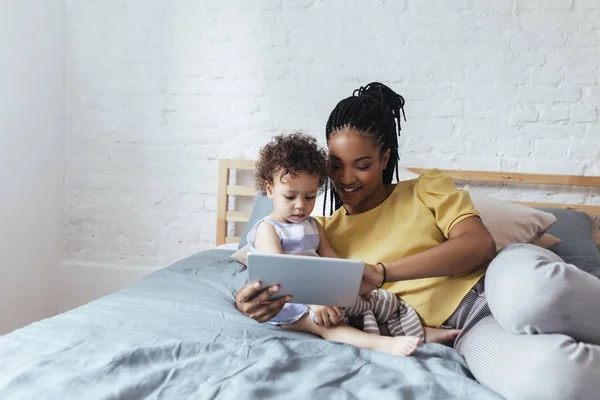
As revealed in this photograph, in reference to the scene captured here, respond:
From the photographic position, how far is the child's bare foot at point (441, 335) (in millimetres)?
1247

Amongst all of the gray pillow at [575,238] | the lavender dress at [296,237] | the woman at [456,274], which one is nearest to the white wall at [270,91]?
the gray pillow at [575,238]

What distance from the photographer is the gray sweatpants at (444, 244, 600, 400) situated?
86 cm

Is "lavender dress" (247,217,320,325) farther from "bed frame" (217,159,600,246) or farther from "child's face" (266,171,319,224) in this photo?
"bed frame" (217,159,600,246)

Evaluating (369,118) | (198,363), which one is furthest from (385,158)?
(198,363)

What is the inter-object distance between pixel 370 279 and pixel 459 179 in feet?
4.17

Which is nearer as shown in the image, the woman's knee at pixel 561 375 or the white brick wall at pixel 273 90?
the woman's knee at pixel 561 375

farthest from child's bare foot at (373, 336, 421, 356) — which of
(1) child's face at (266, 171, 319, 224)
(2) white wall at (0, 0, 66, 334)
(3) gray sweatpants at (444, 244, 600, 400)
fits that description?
(2) white wall at (0, 0, 66, 334)

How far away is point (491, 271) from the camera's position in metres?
1.16

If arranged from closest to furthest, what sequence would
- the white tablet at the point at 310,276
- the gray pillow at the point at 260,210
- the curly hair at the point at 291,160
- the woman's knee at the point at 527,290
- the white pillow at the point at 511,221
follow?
the woman's knee at the point at 527,290 → the white tablet at the point at 310,276 → the curly hair at the point at 291,160 → the white pillow at the point at 511,221 → the gray pillow at the point at 260,210

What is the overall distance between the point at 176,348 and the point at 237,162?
1.54 meters

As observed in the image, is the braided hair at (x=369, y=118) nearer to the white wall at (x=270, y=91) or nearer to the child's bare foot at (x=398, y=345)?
the child's bare foot at (x=398, y=345)

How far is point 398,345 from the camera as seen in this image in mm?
1122

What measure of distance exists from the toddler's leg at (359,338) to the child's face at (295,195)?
0.84 feet

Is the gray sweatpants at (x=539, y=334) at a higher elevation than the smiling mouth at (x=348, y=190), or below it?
below
